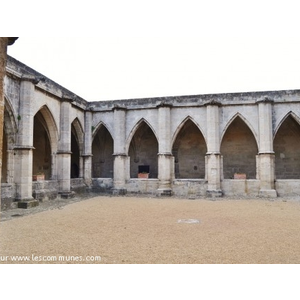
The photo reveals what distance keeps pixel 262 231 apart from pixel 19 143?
938 centimetres

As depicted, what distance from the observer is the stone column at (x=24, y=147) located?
11.4m

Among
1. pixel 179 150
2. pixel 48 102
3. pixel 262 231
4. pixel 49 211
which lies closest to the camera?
pixel 262 231

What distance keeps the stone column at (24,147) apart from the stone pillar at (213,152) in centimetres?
871

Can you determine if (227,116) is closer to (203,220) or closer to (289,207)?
(289,207)

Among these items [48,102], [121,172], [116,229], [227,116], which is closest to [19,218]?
[116,229]

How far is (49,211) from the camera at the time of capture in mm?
10398

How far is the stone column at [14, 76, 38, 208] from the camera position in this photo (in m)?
11.4

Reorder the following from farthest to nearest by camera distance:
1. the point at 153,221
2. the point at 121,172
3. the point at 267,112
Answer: the point at 121,172 → the point at 267,112 → the point at 153,221

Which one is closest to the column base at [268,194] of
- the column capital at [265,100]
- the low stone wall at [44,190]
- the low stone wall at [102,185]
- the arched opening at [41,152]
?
the column capital at [265,100]

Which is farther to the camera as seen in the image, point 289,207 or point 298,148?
point 298,148

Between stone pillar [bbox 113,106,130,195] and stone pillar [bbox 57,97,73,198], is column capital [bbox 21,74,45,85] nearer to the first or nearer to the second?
stone pillar [bbox 57,97,73,198]

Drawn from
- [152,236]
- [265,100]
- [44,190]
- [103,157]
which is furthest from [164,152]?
[152,236]

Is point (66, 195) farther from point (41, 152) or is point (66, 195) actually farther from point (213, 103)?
point (213, 103)

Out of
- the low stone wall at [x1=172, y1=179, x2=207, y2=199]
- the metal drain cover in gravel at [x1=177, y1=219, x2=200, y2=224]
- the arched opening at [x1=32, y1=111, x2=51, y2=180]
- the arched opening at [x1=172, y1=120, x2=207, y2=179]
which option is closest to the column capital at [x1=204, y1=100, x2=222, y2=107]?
the arched opening at [x1=172, y1=120, x2=207, y2=179]
